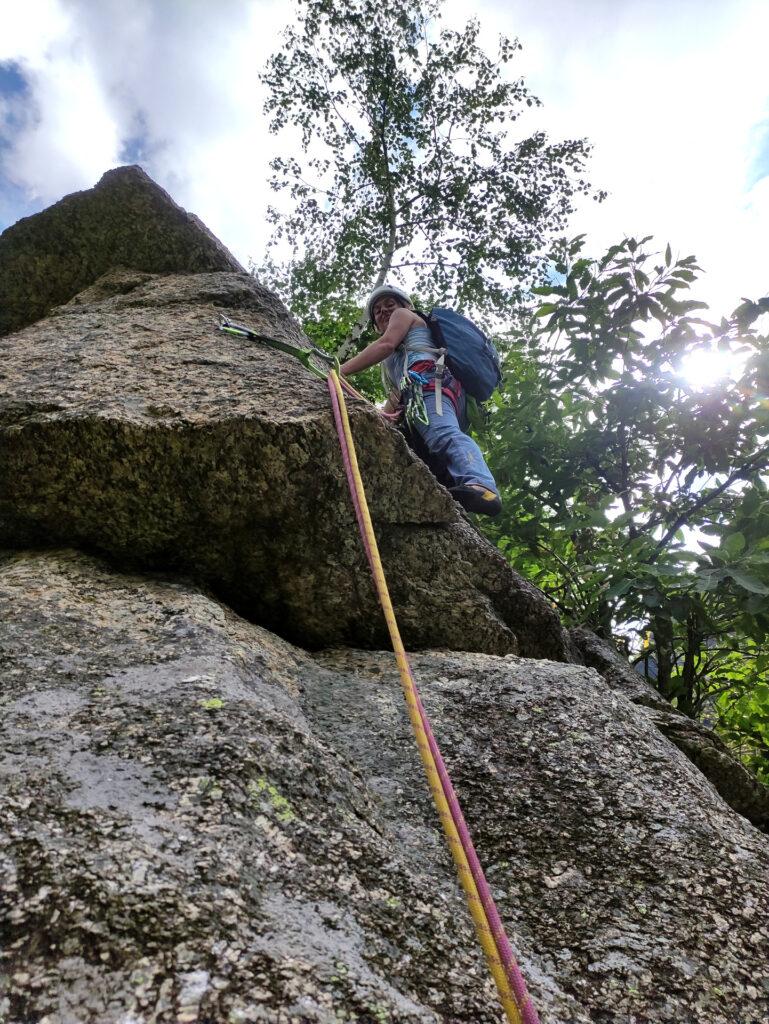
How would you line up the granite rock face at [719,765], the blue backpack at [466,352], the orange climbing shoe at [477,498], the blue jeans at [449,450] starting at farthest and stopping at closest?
1. the blue backpack at [466,352]
2. the blue jeans at [449,450]
3. the orange climbing shoe at [477,498]
4. the granite rock face at [719,765]

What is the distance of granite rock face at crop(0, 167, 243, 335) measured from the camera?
15.2 feet

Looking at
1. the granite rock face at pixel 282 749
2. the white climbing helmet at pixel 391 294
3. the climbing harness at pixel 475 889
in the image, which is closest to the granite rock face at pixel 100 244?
the white climbing helmet at pixel 391 294

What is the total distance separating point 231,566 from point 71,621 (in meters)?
0.78

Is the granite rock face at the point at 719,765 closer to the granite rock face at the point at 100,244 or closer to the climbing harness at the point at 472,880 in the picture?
the climbing harness at the point at 472,880

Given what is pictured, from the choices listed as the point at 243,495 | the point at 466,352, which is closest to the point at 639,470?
the point at 466,352

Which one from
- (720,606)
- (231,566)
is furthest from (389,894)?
(720,606)

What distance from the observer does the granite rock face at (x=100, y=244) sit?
15.2 feet

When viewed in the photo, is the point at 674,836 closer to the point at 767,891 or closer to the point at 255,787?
the point at 767,891

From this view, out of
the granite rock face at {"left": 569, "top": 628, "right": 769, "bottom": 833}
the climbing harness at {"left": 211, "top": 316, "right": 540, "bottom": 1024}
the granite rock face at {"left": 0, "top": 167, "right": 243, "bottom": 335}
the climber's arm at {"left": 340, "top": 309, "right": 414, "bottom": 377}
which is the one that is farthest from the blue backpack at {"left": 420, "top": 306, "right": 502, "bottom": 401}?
the climbing harness at {"left": 211, "top": 316, "right": 540, "bottom": 1024}

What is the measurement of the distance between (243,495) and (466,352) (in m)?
2.29

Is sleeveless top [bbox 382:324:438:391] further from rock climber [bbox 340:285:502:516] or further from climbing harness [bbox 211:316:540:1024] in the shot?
climbing harness [bbox 211:316:540:1024]

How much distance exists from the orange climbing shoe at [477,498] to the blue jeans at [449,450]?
0.05 meters

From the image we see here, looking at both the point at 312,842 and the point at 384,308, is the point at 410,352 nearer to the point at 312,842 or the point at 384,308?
the point at 384,308

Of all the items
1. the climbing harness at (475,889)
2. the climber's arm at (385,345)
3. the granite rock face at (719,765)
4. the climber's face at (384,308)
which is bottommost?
the granite rock face at (719,765)
